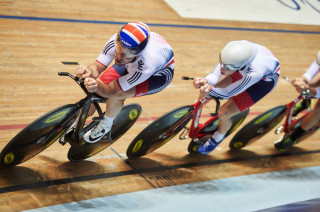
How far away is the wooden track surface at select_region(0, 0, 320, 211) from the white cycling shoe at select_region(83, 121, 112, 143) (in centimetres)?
34

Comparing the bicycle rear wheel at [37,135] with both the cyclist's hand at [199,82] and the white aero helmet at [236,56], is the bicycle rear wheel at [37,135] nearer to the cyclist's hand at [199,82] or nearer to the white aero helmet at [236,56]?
the cyclist's hand at [199,82]

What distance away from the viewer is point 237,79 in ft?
13.0

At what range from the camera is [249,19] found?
26.1 feet

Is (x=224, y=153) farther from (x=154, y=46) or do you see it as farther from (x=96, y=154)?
(x=154, y=46)

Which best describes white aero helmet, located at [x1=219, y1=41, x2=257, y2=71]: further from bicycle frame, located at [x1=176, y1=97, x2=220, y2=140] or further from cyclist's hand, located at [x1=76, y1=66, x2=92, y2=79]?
cyclist's hand, located at [x1=76, y1=66, x2=92, y2=79]

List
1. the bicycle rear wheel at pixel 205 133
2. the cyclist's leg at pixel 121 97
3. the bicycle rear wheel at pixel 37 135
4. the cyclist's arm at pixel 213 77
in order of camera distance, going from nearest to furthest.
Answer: the bicycle rear wheel at pixel 37 135, the cyclist's leg at pixel 121 97, the cyclist's arm at pixel 213 77, the bicycle rear wheel at pixel 205 133

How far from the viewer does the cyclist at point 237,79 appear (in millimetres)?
3480

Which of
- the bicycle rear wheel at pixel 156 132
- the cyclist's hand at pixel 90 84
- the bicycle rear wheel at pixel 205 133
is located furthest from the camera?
the bicycle rear wheel at pixel 205 133

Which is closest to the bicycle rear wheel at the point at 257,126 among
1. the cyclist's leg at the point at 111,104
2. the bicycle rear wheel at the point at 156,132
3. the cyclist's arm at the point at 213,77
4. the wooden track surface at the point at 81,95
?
the wooden track surface at the point at 81,95

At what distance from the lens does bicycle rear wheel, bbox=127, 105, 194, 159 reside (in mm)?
3895

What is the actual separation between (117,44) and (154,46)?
0.35 m

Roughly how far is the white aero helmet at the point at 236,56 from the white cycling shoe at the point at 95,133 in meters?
1.03

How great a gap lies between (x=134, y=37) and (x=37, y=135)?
988 mm

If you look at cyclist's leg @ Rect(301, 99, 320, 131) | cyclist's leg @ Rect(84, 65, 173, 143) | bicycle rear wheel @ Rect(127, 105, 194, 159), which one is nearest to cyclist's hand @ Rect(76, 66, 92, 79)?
cyclist's leg @ Rect(84, 65, 173, 143)
